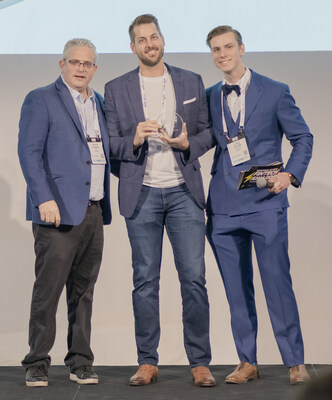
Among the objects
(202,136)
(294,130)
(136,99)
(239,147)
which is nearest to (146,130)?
(136,99)

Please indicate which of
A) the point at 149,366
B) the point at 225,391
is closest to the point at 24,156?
the point at 149,366

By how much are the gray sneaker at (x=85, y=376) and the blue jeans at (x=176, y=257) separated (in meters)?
0.25

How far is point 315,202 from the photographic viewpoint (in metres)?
3.93

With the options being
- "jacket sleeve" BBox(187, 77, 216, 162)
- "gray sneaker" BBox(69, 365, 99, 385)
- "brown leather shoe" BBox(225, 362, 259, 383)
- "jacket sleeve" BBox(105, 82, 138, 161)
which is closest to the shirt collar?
"jacket sleeve" BBox(187, 77, 216, 162)

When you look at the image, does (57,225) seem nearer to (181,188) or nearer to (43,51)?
(181,188)

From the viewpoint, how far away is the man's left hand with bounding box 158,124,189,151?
2777 millimetres

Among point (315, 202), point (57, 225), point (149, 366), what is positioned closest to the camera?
point (57, 225)

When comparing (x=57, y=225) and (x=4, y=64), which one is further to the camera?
(x=4, y=64)

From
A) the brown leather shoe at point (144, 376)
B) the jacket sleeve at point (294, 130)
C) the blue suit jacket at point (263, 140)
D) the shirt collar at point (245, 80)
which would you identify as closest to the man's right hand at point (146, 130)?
the blue suit jacket at point (263, 140)

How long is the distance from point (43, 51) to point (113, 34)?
48 cm

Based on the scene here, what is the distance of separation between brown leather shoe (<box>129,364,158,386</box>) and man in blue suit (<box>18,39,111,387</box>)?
0.20 metres

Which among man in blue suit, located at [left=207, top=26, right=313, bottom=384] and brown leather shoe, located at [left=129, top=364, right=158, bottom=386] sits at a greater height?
man in blue suit, located at [left=207, top=26, right=313, bottom=384]

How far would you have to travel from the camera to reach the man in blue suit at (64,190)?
2854mm

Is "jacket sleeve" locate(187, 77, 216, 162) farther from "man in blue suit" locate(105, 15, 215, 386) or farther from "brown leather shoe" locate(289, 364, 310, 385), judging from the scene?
"brown leather shoe" locate(289, 364, 310, 385)
